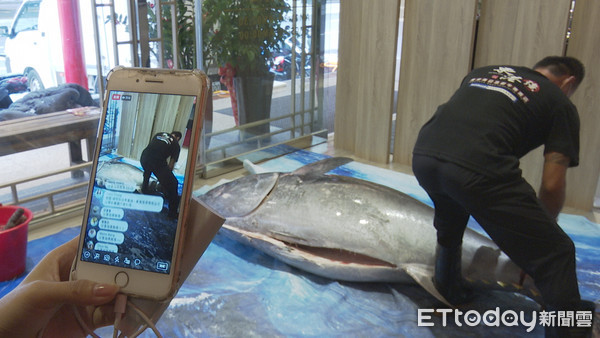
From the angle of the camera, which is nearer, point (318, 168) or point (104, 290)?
point (104, 290)

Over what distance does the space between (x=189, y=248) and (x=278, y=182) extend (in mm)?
1480

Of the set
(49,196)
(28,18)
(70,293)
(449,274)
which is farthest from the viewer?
(49,196)

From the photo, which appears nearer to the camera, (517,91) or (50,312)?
(50,312)

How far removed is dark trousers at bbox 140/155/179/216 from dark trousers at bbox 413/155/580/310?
A: 1.05m

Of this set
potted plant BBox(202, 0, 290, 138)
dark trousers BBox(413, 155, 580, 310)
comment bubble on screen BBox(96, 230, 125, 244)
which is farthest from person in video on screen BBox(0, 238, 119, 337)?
potted plant BBox(202, 0, 290, 138)

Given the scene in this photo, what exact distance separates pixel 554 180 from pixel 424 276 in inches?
23.8

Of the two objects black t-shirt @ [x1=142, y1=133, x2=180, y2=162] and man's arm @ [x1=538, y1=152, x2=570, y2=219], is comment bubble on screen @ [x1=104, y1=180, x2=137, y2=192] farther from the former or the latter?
man's arm @ [x1=538, y1=152, x2=570, y2=219]

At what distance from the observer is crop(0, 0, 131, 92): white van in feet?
7.80

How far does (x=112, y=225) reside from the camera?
1007 mm

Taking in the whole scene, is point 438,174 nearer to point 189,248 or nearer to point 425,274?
point 425,274

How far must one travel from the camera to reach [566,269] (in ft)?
5.30

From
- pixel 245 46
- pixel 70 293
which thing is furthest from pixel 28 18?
pixel 70 293

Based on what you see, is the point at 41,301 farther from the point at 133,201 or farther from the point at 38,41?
the point at 38,41

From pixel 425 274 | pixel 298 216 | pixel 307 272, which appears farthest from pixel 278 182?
pixel 425 274
